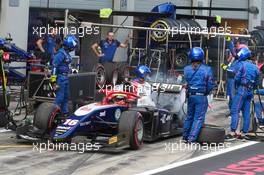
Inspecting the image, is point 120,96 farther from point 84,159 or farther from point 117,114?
point 84,159

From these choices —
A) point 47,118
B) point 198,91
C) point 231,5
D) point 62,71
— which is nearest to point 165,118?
point 198,91

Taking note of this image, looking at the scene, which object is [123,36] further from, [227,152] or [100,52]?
[227,152]

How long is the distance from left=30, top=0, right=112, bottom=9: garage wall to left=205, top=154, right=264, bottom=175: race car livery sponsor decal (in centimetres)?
1158

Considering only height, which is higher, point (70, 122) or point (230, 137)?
point (70, 122)

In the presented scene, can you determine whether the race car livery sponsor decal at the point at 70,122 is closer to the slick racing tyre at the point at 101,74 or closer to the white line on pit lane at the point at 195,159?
the white line on pit lane at the point at 195,159

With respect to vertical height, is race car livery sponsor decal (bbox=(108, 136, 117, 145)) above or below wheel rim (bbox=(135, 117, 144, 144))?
below

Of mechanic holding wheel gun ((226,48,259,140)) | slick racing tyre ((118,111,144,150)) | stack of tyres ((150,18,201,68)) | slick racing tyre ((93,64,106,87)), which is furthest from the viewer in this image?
slick racing tyre ((93,64,106,87))

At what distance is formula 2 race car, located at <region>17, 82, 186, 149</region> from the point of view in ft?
31.6

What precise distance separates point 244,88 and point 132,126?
9.16ft

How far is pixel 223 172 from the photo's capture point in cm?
855

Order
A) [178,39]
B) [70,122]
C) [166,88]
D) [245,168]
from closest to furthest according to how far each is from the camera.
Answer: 1. [245,168]
2. [70,122]
3. [166,88]
4. [178,39]

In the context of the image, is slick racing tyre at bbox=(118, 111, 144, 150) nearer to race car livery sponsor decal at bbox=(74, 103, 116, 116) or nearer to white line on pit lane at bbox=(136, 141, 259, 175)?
race car livery sponsor decal at bbox=(74, 103, 116, 116)

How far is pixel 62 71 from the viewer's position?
12.3 meters

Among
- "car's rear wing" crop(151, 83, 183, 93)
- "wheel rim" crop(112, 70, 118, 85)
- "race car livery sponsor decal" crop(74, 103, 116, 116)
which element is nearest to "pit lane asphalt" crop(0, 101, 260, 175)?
"race car livery sponsor decal" crop(74, 103, 116, 116)
